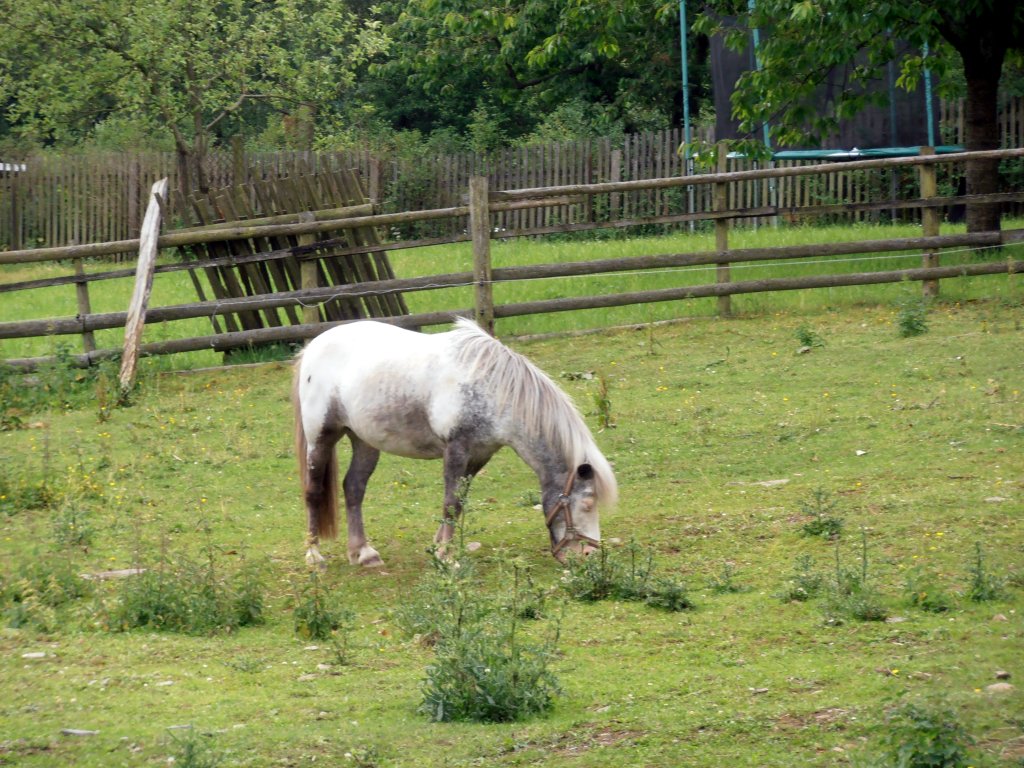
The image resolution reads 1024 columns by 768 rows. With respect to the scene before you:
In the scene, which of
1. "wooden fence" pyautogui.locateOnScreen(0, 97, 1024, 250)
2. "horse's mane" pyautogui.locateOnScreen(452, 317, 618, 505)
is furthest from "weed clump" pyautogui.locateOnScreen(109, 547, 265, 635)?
"wooden fence" pyautogui.locateOnScreen(0, 97, 1024, 250)

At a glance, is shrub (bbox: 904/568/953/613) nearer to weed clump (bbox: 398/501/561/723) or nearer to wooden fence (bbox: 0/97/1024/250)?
weed clump (bbox: 398/501/561/723)

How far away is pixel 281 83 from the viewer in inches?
994

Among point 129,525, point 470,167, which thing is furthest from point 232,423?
point 470,167

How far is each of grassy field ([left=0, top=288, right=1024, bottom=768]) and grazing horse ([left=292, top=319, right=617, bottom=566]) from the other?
36cm

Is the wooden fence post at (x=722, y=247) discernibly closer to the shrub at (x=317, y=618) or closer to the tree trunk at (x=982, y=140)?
the tree trunk at (x=982, y=140)

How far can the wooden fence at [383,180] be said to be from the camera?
22062mm

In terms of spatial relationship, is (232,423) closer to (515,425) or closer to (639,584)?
(515,425)

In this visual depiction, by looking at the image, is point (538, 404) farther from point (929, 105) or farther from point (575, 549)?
point (929, 105)

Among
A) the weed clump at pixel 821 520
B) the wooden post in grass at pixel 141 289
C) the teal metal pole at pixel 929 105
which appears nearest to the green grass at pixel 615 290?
the wooden post in grass at pixel 141 289

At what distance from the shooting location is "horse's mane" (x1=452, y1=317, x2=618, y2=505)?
686 cm

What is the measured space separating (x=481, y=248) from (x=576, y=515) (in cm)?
690

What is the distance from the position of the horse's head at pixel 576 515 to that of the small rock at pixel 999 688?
2.49m

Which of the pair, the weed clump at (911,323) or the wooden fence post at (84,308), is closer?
the weed clump at (911,323)

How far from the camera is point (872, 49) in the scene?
15.2 metres
